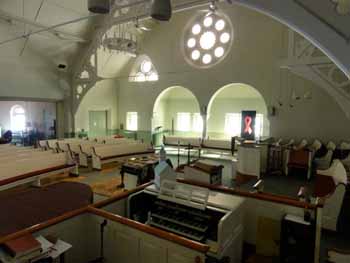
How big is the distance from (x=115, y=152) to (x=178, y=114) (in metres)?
5.78

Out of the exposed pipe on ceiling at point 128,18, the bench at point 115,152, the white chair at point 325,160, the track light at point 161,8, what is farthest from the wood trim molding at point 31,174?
the white chair at point 325,160

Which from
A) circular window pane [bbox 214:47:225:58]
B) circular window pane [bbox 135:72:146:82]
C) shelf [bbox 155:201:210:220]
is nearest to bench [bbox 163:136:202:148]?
circular window pane [bbox 135:72:146:82]

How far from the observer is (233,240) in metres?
2.82

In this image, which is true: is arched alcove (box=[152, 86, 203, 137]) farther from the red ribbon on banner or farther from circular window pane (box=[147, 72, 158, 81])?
the red ribbon on banner

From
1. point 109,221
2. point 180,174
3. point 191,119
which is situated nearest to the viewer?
point 109,221

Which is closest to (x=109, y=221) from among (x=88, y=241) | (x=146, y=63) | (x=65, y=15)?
(x=88, y=241)

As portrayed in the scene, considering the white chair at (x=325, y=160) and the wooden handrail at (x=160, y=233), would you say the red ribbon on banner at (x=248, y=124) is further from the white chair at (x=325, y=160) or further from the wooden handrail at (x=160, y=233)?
the wooden handrail at (x=160, y=233)

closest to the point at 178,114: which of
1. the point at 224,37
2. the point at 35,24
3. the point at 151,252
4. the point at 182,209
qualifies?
the point at 224,37

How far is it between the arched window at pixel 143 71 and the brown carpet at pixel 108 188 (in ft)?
20.1

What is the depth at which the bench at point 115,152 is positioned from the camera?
7613mm

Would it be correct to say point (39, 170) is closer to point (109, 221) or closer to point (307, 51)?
point (109, 221)

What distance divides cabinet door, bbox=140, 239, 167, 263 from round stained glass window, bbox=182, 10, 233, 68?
849 cm

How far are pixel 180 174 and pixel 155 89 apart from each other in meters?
7.74

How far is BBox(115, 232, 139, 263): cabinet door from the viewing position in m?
2.49
